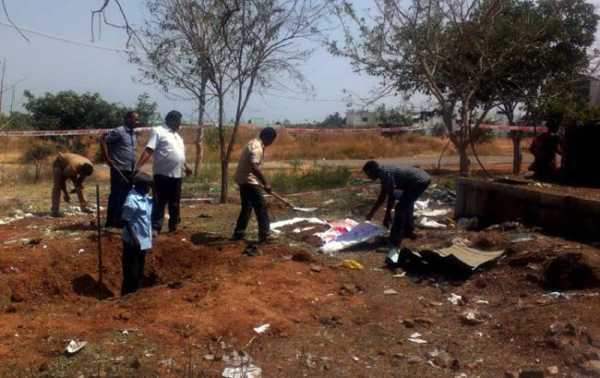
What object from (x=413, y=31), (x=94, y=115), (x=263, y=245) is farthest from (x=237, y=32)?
(x=94, y=115)

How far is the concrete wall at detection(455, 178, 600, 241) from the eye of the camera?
7527 mm

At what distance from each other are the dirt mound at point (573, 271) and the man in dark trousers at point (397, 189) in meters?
1.74

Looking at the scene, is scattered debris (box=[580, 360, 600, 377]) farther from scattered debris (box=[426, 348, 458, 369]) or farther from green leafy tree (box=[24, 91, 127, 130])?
green leafy tree (box=[24, 91, 127, 130])

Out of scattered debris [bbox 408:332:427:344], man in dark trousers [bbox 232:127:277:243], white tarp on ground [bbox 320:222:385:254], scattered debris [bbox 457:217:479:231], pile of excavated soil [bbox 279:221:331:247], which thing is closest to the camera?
scattered debris [bbox 408:332:427:344]

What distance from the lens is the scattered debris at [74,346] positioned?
4.71 m

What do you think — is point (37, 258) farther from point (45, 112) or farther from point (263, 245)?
point (45, 112)

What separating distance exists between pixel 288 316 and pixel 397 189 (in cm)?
292

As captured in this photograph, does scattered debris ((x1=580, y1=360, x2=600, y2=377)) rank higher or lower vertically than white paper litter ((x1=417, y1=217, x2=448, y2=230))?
lower

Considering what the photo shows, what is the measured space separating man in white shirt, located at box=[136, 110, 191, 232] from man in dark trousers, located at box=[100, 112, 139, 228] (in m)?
0.56

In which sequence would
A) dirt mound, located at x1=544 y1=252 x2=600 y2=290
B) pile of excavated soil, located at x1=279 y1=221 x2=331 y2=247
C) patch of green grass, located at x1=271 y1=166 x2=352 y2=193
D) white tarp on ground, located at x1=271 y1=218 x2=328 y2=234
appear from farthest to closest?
patch of green grass, located at x1=271 y1=166 x2=352 y2=193 < white tarp on ground, located at x1=271 y1=218 x2=328 y2=234 < pile of excavated soil, located at x1=279 y1=221 x2=331 y2=247 < dirt mound, located at x1=544 y1=252 x2=600 y2=290

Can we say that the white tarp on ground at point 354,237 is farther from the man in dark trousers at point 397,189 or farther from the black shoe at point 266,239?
the black shoe at point 266,239

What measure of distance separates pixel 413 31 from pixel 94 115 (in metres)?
19.9

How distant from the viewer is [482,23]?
39.6ft

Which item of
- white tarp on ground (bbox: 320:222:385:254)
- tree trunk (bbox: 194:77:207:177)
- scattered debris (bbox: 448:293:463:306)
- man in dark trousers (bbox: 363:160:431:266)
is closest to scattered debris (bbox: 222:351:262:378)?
scattered debris (bbox: 448:293:463:306)
